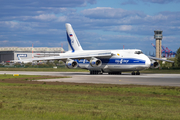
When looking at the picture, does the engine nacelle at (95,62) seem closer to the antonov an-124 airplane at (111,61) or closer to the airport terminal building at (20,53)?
the antonov an-124 airplane at (111,61)

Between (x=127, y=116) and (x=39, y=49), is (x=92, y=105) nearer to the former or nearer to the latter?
(x=127, y=116)

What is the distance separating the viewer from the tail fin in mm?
56656

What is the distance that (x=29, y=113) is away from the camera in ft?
39.2

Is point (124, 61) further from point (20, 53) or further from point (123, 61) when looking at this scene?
point (20, 53)

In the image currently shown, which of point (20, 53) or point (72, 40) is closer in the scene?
point (72, 40)

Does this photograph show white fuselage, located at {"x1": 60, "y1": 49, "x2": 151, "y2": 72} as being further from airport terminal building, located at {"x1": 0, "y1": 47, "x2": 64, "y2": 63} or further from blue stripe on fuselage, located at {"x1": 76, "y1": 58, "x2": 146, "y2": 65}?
airport terminal building, located at {"x1": 0, "y1": 47, "x2": 64, "y2": 63}

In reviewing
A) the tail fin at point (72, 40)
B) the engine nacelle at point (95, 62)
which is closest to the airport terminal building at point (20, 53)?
the tail fin at point (72, 40)

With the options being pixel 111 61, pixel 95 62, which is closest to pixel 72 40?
pixel 95 62

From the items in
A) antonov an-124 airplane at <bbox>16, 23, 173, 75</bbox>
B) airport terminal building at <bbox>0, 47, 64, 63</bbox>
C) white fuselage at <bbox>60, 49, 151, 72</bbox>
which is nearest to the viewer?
white fuselage at <bbox>60, 49, 151, 72</bbox>

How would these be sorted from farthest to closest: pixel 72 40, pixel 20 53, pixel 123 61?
pixel 20 53, pixel 72 40, pixel 123 61

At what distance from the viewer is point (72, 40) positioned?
5709cm

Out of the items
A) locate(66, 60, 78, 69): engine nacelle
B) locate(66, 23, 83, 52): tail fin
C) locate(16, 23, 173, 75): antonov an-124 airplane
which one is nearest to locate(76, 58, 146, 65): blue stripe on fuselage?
locate(16, 23, 173, 75): antonov an-124 airplane

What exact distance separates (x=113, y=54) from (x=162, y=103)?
1334 inches

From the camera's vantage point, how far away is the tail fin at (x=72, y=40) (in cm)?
5666
